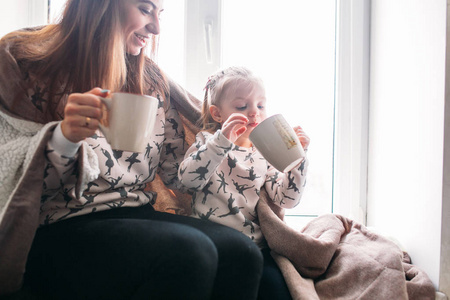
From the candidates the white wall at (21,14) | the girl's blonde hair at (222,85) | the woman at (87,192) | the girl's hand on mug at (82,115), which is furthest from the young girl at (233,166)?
the white wall at (21,14)

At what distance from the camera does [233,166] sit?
3.69 feet

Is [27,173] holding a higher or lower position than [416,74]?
lower

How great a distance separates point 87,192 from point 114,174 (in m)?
0.07

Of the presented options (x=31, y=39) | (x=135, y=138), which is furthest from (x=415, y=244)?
(x=31, y=39)

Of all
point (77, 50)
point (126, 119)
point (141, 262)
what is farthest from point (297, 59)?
point (141, 262)

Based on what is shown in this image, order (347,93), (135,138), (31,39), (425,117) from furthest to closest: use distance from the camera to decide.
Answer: (347,93)
(425,117)
(31,39)
(135,138)

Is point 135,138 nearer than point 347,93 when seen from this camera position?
Yes

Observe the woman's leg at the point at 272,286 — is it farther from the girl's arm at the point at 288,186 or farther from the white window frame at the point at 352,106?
the white window frame at the point at 352,106

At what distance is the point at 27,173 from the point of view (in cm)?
75

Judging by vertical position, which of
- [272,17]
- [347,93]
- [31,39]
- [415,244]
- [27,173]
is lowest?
[415,244]

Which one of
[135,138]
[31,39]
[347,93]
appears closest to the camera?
[135,138]

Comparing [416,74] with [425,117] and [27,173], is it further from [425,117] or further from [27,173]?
[27,173]

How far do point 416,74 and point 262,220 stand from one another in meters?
0.61

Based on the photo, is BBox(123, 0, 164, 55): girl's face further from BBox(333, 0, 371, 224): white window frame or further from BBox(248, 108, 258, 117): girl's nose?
BBox(333, 0, 371, 224): white window frame
